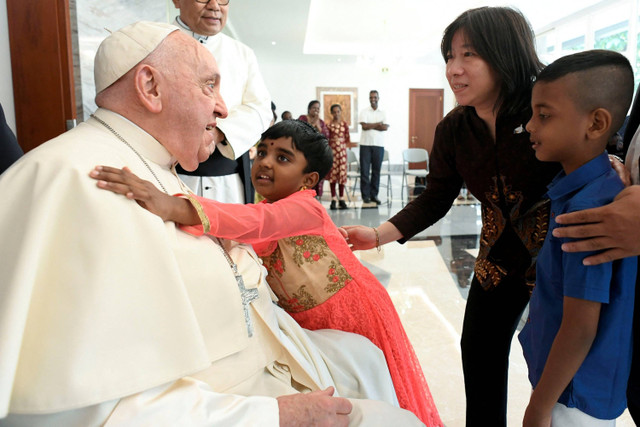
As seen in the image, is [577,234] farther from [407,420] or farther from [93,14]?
[93,14]

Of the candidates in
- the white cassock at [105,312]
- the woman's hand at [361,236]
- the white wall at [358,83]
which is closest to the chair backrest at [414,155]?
the white wall at [358,83]

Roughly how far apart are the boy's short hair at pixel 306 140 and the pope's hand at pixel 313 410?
0.94 metres

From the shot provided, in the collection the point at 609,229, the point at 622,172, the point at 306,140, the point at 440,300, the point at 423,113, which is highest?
the point at 423,113

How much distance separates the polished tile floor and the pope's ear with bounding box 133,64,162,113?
6.66ft

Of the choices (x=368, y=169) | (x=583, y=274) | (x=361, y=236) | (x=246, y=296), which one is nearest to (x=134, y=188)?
(x=246, y=296)

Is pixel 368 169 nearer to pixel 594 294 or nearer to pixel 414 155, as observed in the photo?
pixel 414 155

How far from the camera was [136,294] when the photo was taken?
0.96 meters

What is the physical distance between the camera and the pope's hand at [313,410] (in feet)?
3.45

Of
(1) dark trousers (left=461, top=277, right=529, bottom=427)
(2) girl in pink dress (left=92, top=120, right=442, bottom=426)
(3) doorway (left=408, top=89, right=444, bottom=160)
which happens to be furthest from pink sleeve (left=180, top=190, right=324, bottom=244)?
(3) doorway (left=408, top=89, right=444, bottom=160)

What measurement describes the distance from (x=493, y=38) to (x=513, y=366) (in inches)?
82.6

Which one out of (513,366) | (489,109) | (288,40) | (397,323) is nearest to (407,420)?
(397,323)

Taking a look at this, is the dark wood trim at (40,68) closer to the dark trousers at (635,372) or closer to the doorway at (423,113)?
the dark trousers at (635,372)

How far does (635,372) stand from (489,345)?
56 cm

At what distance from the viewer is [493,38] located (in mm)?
1560
